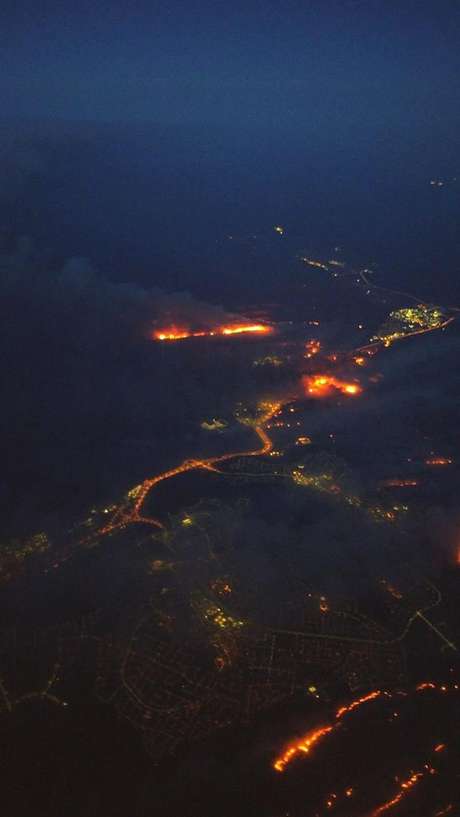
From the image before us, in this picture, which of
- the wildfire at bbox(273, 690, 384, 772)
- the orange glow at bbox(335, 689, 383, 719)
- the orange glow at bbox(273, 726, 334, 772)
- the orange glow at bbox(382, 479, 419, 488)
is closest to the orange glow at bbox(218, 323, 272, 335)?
the orange glow at bbox(382, 479, 419, 488)

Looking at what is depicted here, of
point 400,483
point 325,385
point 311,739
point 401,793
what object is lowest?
point 401,793

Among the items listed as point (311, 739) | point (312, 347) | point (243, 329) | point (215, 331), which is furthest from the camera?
point (243, 329)

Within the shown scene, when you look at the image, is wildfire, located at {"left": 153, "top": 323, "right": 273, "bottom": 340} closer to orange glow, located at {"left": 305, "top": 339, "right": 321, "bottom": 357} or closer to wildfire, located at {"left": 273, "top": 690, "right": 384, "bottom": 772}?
orange glow, located at {"left": 305, "top": 339, "right": 321, "bottom": 357}

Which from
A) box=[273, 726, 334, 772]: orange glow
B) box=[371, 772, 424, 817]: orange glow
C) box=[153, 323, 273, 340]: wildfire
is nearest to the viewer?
box=[371, 772, 424, 817]: orange glow

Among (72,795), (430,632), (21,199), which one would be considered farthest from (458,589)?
(21,199)

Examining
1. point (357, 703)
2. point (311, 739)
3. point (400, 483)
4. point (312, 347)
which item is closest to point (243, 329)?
point (312, 347)

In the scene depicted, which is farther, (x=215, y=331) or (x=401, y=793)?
(x=215, y=331)

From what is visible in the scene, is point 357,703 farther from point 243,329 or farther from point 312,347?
point 243,329

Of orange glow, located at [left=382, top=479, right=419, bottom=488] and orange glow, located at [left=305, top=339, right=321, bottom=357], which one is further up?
orange glow, located at [left=305, top=339, right=321, bottom=357]

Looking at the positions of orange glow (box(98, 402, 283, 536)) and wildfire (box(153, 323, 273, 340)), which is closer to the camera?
orange glow (box(98, 402, 283, 536))
